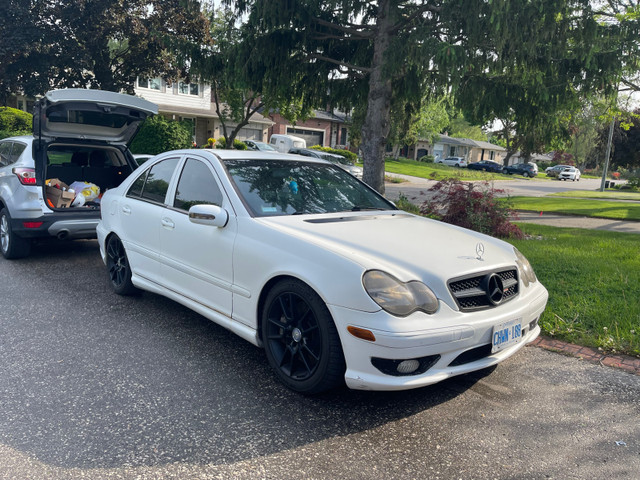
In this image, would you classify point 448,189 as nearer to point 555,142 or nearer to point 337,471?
point 555,142

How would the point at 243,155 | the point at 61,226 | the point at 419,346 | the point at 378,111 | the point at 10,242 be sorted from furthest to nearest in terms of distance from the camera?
the point at 378,111 < the point at 10,242 < the point at 61,226 < the point at 243,155 < the point at 419,346

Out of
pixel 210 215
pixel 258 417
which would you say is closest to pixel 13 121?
pixel 210 215

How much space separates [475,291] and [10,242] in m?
6.27

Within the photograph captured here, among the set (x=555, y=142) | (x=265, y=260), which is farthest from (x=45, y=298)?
(x=555, y=142)

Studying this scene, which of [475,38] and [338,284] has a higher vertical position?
[475,38]

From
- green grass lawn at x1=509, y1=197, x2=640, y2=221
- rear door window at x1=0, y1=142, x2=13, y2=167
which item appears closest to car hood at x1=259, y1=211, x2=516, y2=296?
rear door window at x1=0, y1=142, x2=13, y2=167

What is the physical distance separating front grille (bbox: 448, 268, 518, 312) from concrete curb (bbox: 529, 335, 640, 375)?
4.48 ft

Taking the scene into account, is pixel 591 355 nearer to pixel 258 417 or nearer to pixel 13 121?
pixel 258 417

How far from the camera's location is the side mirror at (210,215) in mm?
3928

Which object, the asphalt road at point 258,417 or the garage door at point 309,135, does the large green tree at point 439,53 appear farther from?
the garage door at point 309,135

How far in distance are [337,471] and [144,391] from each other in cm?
152

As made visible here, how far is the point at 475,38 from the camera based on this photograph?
8109 millimetres

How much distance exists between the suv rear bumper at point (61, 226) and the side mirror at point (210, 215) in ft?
11.9

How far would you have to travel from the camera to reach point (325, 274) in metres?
3.21
